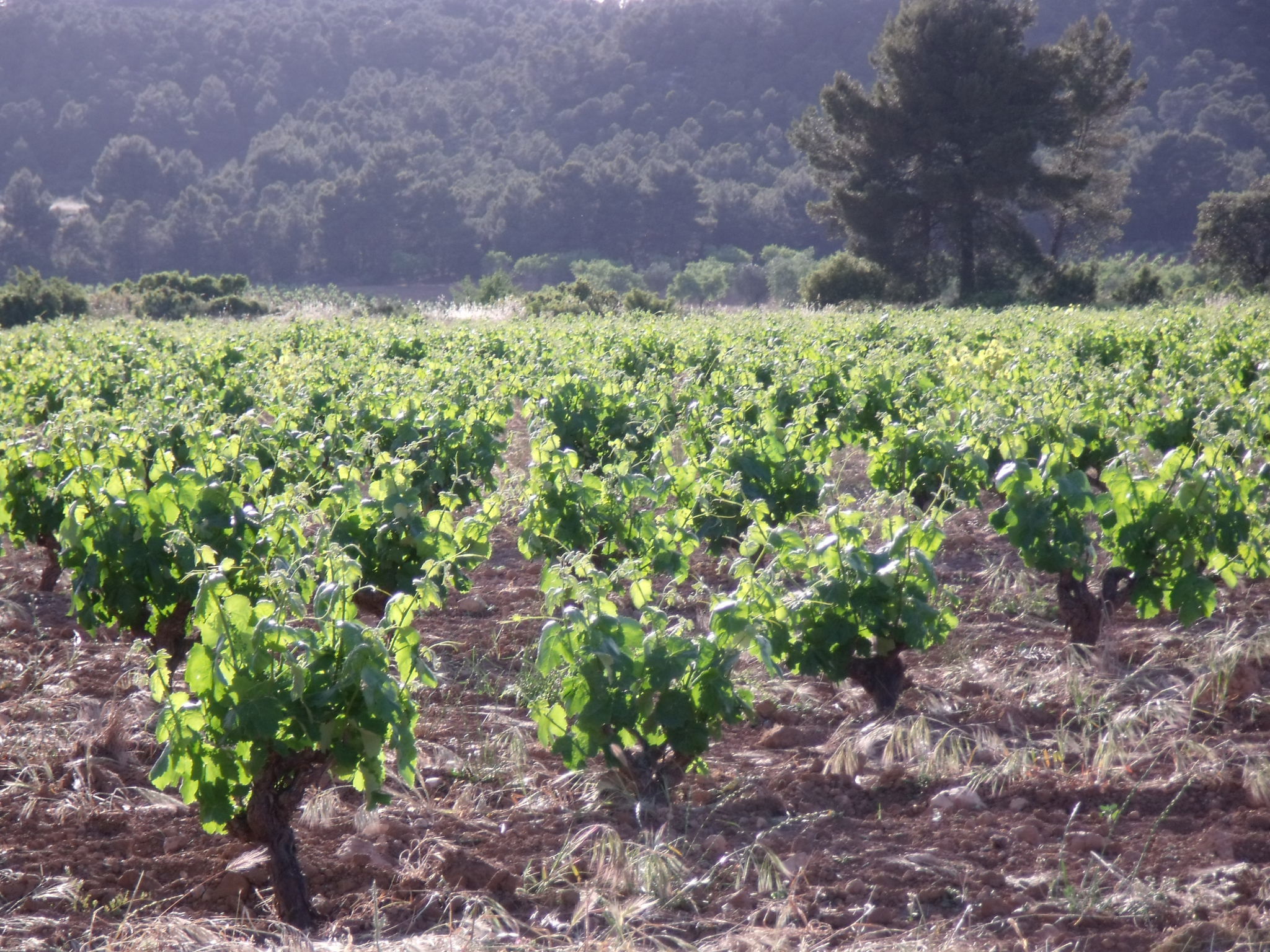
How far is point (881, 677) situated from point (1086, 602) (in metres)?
1.09

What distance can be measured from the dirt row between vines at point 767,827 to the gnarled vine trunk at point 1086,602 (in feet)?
0.48

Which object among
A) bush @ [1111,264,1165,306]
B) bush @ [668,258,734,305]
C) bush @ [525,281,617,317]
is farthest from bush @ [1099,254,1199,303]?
bush @ [668,258,734,305]

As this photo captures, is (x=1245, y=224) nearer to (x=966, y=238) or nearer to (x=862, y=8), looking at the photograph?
(x=966, y=238)

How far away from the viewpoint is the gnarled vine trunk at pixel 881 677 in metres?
3.77

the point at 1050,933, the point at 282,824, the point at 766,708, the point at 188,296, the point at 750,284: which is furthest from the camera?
the point at 750,284

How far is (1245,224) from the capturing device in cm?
2922

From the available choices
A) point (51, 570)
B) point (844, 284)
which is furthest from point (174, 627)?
point (844, 284)

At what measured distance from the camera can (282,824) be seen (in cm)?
280

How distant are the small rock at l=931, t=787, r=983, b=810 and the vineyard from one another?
0.05ft

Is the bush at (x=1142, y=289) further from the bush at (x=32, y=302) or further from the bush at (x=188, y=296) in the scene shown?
the bush at (x=32, y=302)

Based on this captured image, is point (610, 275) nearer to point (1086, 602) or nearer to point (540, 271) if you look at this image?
point (540, 271)

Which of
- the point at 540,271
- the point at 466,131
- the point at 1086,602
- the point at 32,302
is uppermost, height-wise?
the point at 466,131

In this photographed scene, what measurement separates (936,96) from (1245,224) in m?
8.68

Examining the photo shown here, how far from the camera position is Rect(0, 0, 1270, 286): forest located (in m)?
46.1
